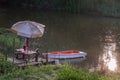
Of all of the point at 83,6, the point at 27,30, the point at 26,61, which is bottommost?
the point at 26,61

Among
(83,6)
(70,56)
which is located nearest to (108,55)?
(70,56)

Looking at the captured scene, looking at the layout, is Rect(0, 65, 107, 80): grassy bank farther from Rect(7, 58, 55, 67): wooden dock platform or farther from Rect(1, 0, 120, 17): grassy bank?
Rect(1, 0, 120, 17): grassy bank

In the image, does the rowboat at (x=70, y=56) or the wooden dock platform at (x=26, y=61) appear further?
the rowboat at (x=70, y=56)

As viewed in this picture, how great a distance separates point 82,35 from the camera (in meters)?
31.2

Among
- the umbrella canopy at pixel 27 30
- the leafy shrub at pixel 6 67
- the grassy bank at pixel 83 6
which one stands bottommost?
the leafy shrub at pixel 6 67

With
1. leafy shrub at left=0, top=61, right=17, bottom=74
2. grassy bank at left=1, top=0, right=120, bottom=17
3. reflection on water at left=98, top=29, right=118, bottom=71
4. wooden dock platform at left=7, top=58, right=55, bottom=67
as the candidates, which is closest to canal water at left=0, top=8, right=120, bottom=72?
reflection on water at left=98, top=29, right=118, bottom=71

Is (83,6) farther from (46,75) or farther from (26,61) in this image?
(46,75)

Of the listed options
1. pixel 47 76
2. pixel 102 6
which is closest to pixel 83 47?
pixel 47 76

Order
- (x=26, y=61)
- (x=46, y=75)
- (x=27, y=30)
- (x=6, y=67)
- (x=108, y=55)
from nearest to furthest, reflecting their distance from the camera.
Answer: (x=46, y=75), (x=6, y=67), (x=26, y=61), (x=27, y=30), (x=108, y=55)

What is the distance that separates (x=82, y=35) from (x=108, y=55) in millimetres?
7063

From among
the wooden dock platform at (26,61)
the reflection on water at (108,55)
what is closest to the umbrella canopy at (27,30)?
the wooden dock platform at (26,61)

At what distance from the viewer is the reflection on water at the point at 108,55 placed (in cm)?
2127

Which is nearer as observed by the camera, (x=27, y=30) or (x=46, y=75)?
(x=46, y=75)

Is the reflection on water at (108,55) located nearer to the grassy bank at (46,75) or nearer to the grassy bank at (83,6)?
the grassy bank at (46,75)
